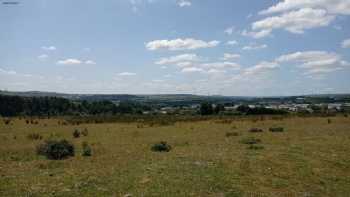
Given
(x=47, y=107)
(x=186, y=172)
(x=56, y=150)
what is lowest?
(x=47, y=107)

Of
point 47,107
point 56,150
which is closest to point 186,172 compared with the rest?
point 56,150

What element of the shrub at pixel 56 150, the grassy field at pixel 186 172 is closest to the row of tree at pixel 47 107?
the shrub at pixel 56 150

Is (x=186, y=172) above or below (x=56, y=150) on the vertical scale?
below

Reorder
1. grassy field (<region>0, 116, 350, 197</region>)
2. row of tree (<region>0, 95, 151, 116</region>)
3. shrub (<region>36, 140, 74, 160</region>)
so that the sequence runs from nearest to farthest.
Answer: grassy field (<region>0, 116, 350, 197</region>), shrub (<region>36, 140, 74, 160</region>), row of tree (<region>0, 95, 151, 116</region>)

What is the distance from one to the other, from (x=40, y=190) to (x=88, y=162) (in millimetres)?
4417

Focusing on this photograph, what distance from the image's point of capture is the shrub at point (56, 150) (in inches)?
576

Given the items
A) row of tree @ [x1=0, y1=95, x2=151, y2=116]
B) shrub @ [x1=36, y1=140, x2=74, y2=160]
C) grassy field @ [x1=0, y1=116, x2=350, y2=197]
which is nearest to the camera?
grassy field @ [x1=0, y1=116, x2=350, y2=197]

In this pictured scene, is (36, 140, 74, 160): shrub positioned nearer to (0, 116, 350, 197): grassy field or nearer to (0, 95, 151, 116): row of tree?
(0, 116, 350, 197): grassy field

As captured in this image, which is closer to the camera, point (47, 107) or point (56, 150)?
point (56, 150)

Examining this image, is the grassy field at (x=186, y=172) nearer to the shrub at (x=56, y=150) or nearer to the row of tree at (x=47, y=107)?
the shrub at (x=56, y=150)

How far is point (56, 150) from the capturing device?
14789 mm

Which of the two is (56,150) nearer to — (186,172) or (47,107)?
(186,172)

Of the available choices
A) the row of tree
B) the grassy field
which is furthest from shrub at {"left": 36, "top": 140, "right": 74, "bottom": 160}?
the row of tree

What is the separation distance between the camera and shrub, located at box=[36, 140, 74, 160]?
14632 mm
